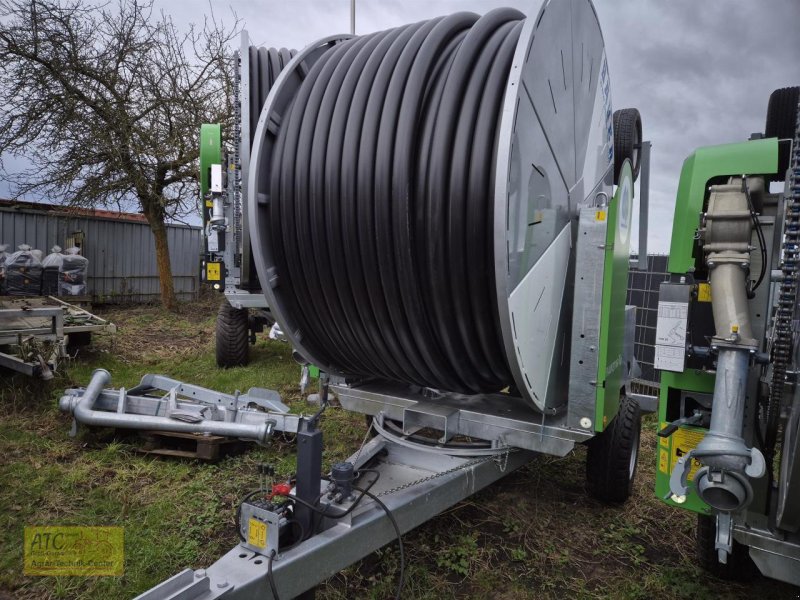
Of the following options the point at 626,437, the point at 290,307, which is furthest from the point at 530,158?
the point at 626,437

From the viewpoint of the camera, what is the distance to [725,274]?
2.26 m

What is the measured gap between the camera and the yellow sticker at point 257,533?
6.56 feet

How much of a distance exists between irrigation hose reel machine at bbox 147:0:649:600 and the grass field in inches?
20.7

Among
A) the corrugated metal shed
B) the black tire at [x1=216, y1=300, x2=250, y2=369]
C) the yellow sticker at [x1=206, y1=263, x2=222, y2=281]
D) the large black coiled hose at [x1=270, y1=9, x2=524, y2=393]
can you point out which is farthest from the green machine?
the corrugated metal shed

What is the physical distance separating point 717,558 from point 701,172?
1.92 metres

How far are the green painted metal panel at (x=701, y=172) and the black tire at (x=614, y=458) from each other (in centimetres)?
140

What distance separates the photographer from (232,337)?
277 inches

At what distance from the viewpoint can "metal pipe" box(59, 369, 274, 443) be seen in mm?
3707

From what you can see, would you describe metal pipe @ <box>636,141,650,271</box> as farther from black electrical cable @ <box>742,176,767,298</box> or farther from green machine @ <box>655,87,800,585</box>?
black electrical cable @ <box>742,176,767,298</box>

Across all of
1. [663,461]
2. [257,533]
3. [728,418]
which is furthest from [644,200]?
[257,533]

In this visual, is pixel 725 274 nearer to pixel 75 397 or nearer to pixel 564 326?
pixel 564 326

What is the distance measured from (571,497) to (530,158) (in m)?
2.49

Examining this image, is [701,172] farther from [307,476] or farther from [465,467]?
[307,476]

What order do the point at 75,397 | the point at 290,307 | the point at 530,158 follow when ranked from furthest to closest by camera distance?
the point at 75,397 < the point at 290,307 < the point at 530,158
